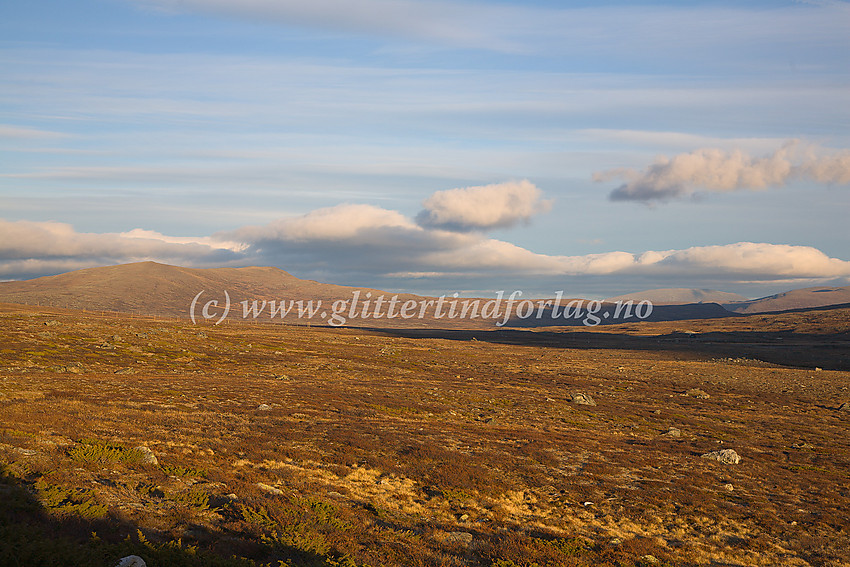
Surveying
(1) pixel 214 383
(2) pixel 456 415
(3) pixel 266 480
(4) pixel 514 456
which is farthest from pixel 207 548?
(1) pixel 214 383

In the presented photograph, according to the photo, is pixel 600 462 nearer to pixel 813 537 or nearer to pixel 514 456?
pixel 514 456

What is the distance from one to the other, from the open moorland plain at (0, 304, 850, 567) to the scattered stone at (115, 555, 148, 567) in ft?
1.56

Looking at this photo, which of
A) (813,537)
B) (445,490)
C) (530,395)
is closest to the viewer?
(813,537)

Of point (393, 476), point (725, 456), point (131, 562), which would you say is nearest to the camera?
point (131, 562)

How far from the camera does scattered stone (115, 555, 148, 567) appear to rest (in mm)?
10719

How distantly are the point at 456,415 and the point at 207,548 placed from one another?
33.0m

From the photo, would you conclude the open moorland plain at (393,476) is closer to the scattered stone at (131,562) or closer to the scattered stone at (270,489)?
the scattered stone at (270,489)

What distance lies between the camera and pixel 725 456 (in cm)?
3369

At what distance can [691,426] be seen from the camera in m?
47.1

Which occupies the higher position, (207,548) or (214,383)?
(207,548)

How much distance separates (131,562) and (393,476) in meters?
14.3

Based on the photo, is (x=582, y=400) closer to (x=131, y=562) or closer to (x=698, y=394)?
(x=698, y=394)

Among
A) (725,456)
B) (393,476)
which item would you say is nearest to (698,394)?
(725,456)

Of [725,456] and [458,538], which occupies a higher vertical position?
[458,538]
